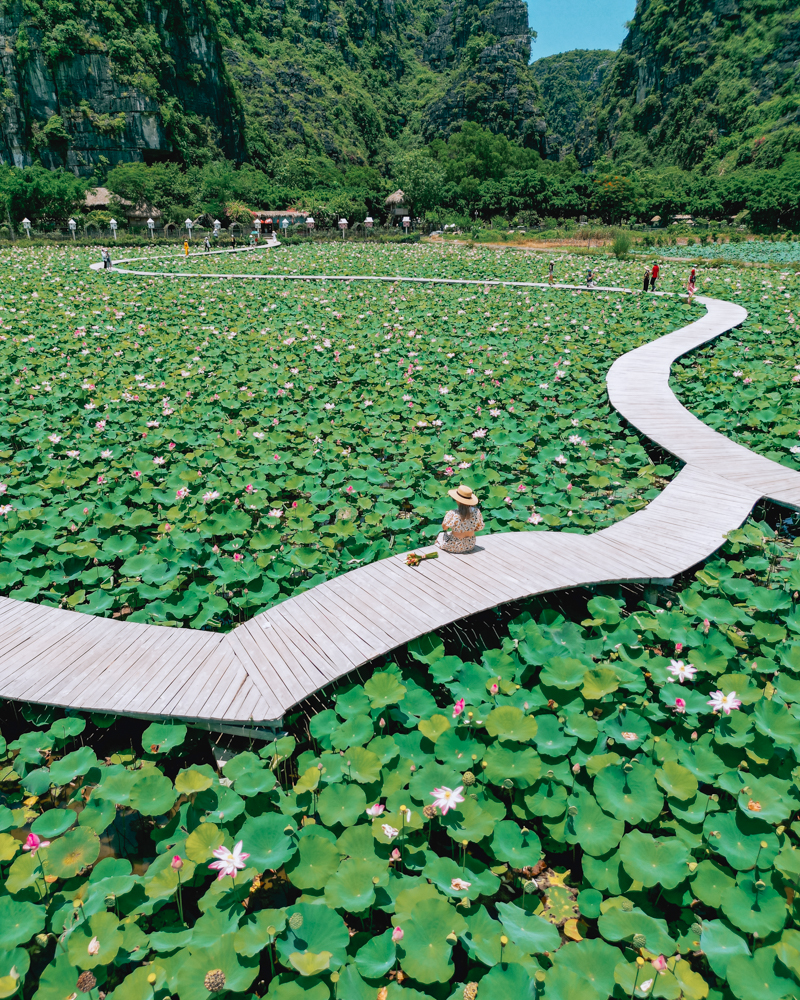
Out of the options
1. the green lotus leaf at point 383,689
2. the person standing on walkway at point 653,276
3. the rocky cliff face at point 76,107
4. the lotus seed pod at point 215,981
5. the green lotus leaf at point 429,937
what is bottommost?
the lotus seed pod at point 215,981

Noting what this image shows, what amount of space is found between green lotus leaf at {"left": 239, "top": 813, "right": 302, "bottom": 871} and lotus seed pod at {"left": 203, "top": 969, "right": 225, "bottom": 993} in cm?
34

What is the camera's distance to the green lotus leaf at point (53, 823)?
217 centimetres

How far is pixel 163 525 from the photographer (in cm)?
430

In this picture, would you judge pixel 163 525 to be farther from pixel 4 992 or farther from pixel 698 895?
pixel 698 895

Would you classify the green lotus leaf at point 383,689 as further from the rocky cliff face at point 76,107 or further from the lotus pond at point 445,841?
the rocky cliff face at point 76,107

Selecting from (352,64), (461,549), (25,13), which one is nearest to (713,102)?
(352,64)

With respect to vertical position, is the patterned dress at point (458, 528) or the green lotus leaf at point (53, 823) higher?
the patterned dress at point (458, 528)

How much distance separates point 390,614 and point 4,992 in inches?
79.2

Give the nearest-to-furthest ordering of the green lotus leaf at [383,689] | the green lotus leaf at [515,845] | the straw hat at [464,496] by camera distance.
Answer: the green lotus leaf at [515,845]
the green lotus leaf at [383,689]
the straw hat at [464,496]

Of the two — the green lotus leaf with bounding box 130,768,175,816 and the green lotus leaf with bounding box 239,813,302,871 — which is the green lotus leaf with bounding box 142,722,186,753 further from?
the green lotus leaf with bounding box 239,813,302,871

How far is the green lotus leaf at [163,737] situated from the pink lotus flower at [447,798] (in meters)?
1.12

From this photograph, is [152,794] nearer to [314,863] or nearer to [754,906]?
[314,863]

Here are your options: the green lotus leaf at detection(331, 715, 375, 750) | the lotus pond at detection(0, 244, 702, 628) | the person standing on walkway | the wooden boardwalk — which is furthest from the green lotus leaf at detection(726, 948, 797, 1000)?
the person standing on walkway

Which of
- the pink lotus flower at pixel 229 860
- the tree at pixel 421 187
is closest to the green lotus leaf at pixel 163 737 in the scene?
the pink lotus flower at pixel 229 860
